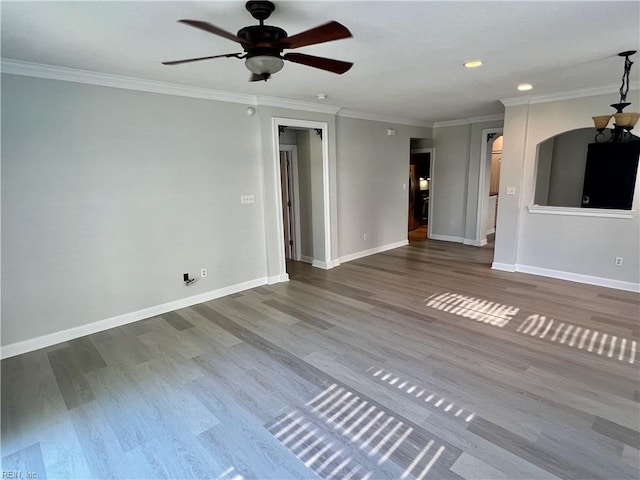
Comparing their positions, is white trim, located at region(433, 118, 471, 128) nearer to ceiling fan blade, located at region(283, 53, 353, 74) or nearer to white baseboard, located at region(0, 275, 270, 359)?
white baseboard, located at region(0, 275, 270, 359)

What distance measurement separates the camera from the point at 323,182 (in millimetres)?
5469

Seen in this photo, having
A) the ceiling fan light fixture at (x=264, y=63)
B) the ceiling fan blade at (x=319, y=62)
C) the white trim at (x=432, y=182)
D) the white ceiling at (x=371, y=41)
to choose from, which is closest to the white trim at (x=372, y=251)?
the white trim at (x=432, y=182)

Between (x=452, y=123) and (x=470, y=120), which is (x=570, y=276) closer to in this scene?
(x=470, y=120)

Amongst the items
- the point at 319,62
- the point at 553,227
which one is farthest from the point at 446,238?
the point at 319,62

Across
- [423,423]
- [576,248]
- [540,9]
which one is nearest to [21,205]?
[423,423]

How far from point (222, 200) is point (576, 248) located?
16.3 ft

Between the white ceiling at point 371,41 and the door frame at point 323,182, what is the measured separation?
0.79 metres

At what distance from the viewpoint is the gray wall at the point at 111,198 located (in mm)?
3047

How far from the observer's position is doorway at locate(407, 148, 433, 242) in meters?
8.72

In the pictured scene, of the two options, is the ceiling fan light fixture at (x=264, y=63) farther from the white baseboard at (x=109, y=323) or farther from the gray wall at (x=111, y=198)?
the white baseboard at (x=109, y=323)

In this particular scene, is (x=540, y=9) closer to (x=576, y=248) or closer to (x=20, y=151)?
(x=576, y=248)

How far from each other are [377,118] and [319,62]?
4.22 m

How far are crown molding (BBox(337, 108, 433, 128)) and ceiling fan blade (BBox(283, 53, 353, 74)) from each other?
335cm

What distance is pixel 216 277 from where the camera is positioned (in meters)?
4.45
